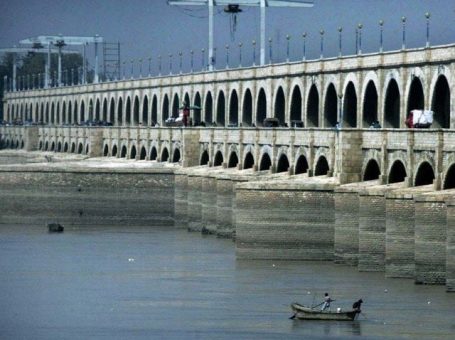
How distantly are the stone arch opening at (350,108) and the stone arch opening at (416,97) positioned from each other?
9767 mm

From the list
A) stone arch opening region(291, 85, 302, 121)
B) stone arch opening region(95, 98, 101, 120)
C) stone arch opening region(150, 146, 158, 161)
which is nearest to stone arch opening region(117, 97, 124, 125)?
stone arch opening region(95, 98, 101, 120)

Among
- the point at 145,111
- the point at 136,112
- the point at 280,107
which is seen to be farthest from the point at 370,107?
the point at 136,112

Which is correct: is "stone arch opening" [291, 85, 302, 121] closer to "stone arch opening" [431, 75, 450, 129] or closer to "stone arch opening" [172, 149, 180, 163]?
"stone arch opening" [172, 149, 180, 163]

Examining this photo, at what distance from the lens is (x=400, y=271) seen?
7425 centimetres

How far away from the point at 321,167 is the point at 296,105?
23943 mm

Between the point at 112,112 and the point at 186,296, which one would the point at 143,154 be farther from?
the point at 186,296

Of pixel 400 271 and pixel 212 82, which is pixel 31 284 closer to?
pixel 400 271

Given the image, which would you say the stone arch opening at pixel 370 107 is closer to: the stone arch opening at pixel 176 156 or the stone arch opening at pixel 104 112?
the stone arch opening at pixel 176 156

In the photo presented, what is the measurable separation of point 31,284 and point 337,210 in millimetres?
13614

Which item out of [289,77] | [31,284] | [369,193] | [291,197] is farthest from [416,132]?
[289,77]

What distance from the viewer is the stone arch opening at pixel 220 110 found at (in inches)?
5364

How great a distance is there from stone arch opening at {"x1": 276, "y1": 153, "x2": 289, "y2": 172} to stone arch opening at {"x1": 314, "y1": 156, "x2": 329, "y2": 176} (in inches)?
340

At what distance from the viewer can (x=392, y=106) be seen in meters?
98.0

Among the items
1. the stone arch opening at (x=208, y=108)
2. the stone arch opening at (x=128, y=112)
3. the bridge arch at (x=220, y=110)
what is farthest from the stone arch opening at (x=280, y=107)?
the stone arch opening at (x=128, y=112)
